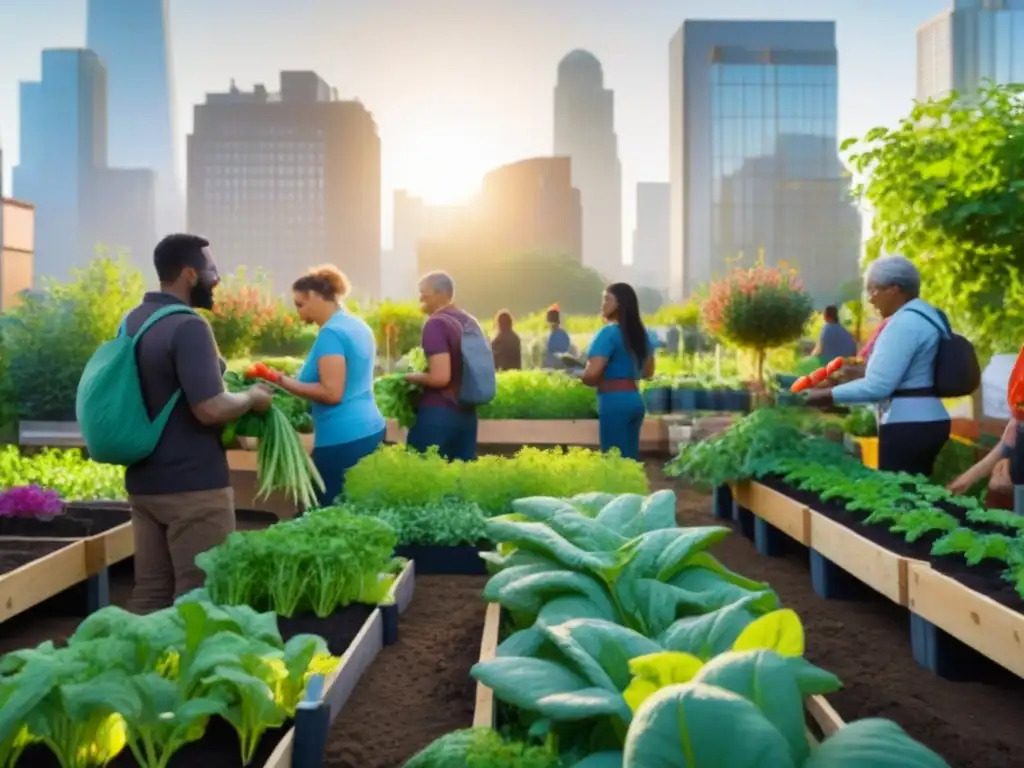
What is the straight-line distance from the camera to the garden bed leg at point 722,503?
7.73m

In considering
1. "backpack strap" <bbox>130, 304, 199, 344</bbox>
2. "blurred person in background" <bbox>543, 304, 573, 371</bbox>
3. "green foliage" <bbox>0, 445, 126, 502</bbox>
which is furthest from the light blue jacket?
"blurred person in background" <bbox>543, 304, 573, 371</bbox>

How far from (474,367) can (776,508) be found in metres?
2.00

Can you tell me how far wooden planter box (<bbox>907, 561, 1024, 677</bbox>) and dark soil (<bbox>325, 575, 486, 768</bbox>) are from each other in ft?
5.70

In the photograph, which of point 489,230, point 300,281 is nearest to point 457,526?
point 300,281

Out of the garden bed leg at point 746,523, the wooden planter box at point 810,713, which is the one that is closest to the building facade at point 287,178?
the garden bed leg at point 746,523

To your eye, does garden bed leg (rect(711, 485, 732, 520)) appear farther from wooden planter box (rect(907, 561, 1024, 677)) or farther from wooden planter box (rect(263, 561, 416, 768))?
wooden planter box (rect(263, 561, 416, 768))

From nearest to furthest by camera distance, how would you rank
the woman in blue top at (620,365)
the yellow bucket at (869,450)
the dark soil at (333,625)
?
the dark soil at (333,625) → the woman in blue top at (620,365) → the yellow bucket at (869,450)

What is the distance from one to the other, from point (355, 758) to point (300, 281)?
2684 mm

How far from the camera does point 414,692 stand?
9.59 ft

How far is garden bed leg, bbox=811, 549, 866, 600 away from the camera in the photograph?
550 cm

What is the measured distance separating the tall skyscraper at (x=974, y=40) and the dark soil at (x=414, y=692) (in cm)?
16028

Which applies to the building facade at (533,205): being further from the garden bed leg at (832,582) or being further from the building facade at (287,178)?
the garden bed leg at (832,582)

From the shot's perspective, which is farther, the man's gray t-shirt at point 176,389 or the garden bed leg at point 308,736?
the man's gray t-shirt at point 176,389

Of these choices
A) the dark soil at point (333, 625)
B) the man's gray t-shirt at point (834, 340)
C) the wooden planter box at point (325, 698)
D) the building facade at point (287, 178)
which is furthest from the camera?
the building facade at point (287, 178)
